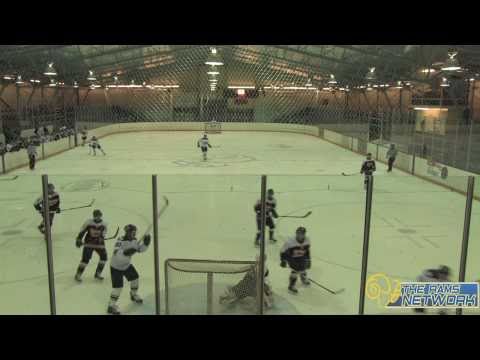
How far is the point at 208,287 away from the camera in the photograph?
3984 mm

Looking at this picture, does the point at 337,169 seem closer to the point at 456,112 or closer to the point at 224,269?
the point at 224,269

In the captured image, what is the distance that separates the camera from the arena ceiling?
55.1ft

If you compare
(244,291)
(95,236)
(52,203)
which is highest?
(52,203)

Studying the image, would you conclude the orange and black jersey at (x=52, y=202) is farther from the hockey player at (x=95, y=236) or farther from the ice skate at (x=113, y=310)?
the ice skate at (x=113, y=310)

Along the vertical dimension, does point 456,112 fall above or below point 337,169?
above

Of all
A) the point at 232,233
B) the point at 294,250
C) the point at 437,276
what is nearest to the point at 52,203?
the point at 232,233

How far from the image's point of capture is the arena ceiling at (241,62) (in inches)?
661

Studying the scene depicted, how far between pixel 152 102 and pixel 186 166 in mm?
17048

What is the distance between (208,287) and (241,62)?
89.3ft

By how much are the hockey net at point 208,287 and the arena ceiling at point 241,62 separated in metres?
13.3

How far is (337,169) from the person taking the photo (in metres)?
14.2

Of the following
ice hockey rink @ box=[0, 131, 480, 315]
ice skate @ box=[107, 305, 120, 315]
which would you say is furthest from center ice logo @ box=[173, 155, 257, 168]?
ice skate @ box=[107, 305, 120, 315]

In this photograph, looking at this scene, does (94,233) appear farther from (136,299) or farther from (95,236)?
(136,299)

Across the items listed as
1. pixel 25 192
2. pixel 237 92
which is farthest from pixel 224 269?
pixel 237 92
